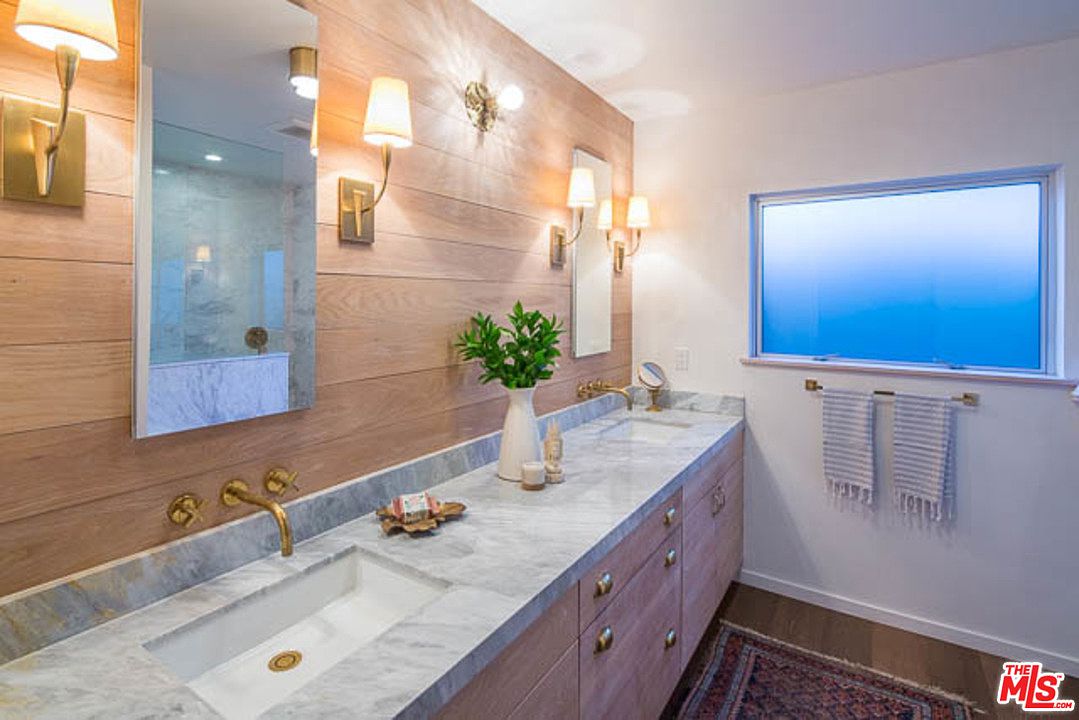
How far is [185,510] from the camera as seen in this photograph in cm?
113

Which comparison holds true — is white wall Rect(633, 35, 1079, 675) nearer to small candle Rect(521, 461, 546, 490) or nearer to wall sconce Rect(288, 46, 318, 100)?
small candle Rect(521, 461, 546, 490)

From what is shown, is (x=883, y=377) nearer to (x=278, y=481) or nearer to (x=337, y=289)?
(x=337, y=289)

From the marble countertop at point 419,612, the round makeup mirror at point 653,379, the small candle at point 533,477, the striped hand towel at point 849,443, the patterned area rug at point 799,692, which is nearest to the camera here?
the marble countertop at point 419,612

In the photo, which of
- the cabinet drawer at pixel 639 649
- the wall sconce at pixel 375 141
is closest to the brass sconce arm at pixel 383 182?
the wall sconce at pixel 375 141

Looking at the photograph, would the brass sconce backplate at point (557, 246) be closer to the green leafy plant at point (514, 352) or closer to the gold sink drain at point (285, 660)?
the green leafy plant at point (514, 352)

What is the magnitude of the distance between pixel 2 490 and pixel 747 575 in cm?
275

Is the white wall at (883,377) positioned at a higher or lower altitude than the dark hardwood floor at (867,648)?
higher

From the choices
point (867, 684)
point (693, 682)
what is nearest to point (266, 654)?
point (693, 682)

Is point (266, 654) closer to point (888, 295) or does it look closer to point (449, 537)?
point (449, 537)

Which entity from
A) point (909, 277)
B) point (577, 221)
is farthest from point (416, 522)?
point (909, 277)

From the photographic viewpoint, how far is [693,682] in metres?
2.12

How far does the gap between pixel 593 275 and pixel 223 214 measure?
1686 mm

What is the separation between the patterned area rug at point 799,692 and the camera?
1.97 metres

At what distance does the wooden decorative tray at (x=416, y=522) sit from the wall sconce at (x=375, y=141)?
67 cm
